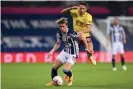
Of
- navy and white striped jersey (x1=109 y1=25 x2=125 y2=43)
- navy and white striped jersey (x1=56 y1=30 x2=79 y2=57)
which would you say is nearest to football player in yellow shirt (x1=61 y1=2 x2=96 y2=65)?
navy and white striped jersey (x1=56 y1=30 x2=79 y2=57)

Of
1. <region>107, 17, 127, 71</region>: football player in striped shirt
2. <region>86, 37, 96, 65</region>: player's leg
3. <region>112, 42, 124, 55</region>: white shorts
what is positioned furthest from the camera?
<region>112, 42, 124, 55</region>: white shorts

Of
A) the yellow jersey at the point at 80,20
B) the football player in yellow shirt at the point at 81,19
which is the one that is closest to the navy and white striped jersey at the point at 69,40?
the football player in yellow shirt at the point at 81,19

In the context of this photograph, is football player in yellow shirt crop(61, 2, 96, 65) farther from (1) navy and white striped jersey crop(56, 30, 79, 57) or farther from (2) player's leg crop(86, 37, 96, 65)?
(1) navy and white striped jersey crop(56, 30, 79, 57)

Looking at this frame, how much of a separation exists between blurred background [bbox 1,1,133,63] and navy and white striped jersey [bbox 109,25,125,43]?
6.72 m

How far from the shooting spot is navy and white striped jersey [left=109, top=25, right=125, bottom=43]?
28953 millimetres

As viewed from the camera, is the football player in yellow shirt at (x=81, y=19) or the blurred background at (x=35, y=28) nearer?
the football player in yellow shirt at (x=81, y=19)

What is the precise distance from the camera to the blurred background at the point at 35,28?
3581 cm

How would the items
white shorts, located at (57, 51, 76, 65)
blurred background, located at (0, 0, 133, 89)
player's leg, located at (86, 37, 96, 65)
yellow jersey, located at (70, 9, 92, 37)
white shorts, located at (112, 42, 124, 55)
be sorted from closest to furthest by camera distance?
white shorts, located at (57, 51, 76, 65), yellow jersey, located at (70, 9, 92, 37), player's leg, located at (86, 37, 96, 65), white shorts, located at (112, 42, 124, 55), blurred background, located at (0, 0, 133, 89)

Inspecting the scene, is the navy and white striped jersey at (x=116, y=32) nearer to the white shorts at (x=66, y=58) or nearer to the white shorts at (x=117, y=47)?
the white shorts at (x=117, y=47)

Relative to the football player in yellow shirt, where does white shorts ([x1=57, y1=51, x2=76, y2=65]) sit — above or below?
below

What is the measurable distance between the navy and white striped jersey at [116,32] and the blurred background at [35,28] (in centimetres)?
672

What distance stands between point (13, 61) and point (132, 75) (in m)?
12.7

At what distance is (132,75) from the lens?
964 inches

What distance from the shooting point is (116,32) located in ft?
95.2
